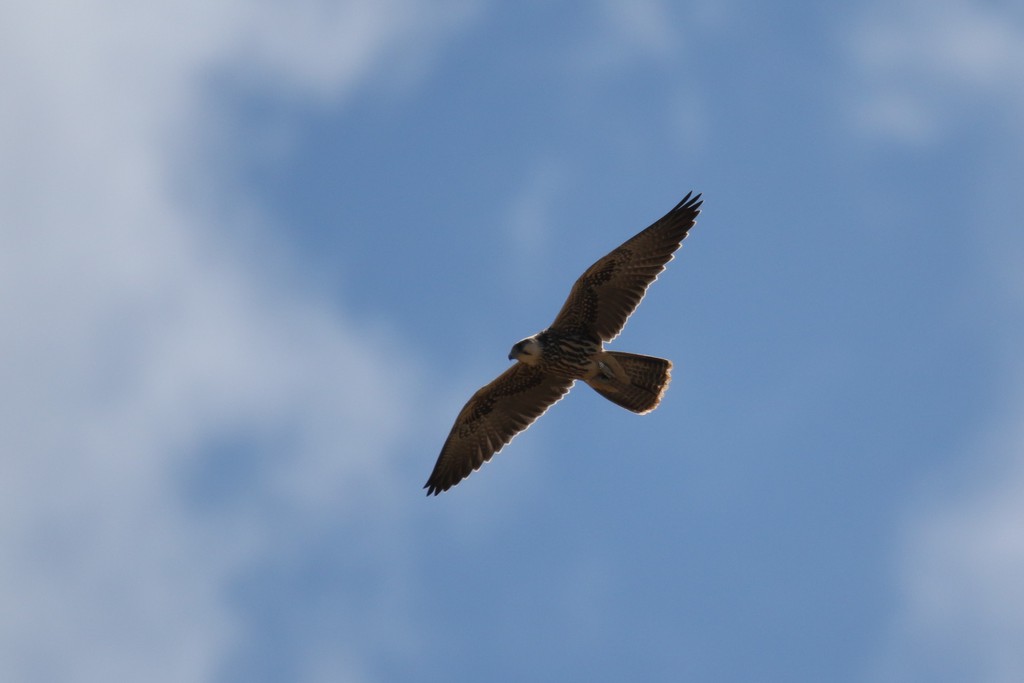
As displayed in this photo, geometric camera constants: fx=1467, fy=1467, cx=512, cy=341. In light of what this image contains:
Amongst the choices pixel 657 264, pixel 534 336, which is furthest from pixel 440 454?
pixel 657 264

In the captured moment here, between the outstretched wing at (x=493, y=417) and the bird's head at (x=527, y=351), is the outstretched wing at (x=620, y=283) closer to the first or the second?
the bird's head at (x=527, y=351)

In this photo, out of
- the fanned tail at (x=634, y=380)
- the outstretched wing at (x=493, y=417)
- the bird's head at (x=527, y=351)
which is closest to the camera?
the bird's head at (x=527, y=351)

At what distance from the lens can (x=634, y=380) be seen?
50.7 ft

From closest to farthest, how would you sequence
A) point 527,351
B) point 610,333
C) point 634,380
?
point 527,351 → point 610,333 → point 634,380

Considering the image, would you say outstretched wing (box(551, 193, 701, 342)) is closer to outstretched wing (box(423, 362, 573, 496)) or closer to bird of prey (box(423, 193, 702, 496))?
bird of prey (box(423, 193, 702, 496))

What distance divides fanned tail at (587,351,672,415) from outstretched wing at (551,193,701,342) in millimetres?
283

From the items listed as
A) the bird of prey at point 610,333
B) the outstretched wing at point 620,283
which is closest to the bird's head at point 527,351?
the bird of prey at point 610,333

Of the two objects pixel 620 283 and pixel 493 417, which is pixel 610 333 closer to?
pixel 620 283

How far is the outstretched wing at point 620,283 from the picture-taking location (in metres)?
15.2

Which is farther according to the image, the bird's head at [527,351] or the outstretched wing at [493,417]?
the outstretched wing at [493,417]

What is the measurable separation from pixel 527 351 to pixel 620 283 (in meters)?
1.21

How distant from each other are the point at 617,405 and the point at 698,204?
2.29 metres

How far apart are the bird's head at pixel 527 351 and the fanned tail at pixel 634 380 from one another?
2.32 ft

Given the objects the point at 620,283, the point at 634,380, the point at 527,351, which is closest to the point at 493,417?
the point at 527,351
